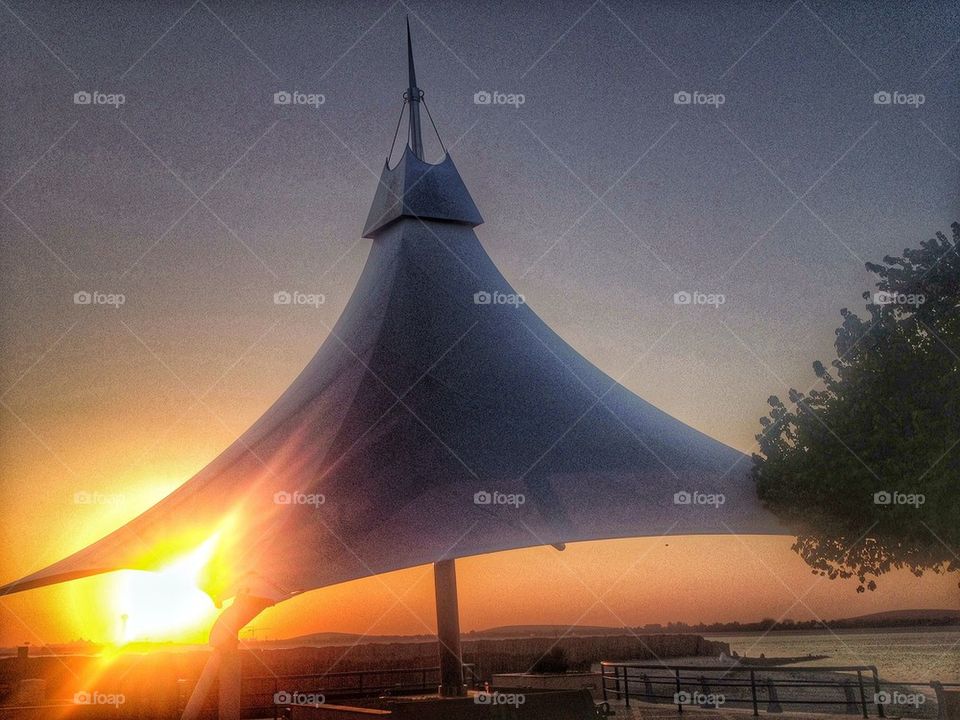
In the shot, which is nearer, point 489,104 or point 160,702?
point 489,104

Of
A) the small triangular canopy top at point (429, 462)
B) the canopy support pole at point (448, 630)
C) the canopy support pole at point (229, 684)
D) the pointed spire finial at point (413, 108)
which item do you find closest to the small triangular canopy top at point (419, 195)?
the pointed spire finial at point (413, 108)

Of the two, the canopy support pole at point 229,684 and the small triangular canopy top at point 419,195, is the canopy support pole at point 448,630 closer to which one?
the canopy support pole at point 229,684

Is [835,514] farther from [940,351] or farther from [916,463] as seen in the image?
[940,351]

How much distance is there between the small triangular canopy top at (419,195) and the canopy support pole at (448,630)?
189 inches

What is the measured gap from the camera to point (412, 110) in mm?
13594

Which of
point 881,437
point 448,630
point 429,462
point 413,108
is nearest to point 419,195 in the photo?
point 413,108

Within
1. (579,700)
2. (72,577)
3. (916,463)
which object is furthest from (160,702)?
(916,463)

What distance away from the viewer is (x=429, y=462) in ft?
31.3

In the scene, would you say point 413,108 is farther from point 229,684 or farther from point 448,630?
point 229,684

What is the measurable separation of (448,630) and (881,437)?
5.19 meters

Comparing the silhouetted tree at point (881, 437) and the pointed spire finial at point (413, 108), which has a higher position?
the pointed spire finial at point (413, 108)

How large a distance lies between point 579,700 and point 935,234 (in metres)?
6.11

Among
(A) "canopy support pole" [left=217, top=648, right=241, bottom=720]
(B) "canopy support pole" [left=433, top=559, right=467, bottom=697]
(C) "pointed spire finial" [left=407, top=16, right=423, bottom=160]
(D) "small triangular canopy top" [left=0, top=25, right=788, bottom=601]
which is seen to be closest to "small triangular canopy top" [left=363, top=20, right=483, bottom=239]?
(C) "pointed spire finial" [left=407, top=16, right=423, bottom=160]

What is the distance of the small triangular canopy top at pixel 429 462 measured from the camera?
345 inches
